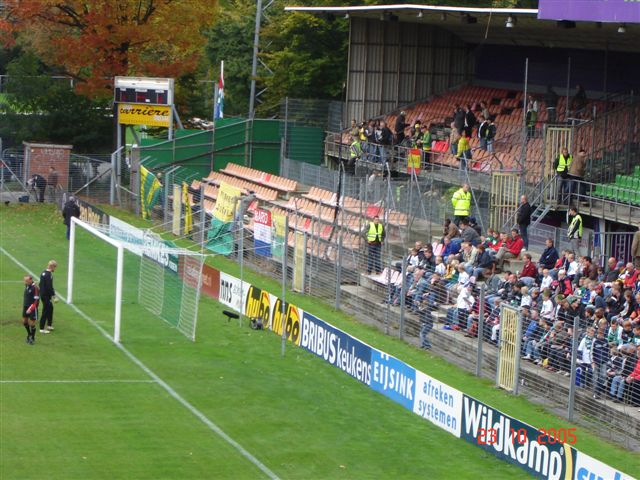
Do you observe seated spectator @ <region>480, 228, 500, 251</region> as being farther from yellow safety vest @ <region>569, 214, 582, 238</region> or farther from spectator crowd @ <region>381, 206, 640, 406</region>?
yellow safety vest @ <region>569, 214, 582, 238</region>

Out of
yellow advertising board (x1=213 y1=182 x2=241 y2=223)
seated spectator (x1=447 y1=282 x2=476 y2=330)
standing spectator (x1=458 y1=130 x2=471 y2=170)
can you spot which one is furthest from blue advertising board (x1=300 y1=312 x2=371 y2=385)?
standing spectator (x1=458 y1=130 x2=471 y2=170)

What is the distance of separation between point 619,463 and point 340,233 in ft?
42.4

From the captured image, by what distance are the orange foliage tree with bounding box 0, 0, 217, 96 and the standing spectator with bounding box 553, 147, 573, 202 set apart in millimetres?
22899

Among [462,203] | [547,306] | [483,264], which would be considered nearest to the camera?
[547,306]

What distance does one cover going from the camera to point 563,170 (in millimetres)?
31953

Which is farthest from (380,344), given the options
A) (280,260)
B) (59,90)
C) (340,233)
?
(59,90)

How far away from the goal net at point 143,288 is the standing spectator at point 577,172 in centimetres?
929

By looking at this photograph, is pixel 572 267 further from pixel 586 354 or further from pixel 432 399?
pixel 432 399

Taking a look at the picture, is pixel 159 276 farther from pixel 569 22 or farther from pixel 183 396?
pixel 569 22

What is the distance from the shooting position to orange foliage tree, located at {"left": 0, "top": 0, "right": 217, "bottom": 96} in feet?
165

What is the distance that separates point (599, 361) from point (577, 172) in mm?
11189

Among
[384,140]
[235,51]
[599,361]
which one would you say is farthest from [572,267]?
[235,51]

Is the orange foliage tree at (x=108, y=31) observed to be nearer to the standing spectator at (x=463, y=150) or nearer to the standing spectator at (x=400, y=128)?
the standing spectator at (x=400, y=128)

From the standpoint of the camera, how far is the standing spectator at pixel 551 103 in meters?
38.0
